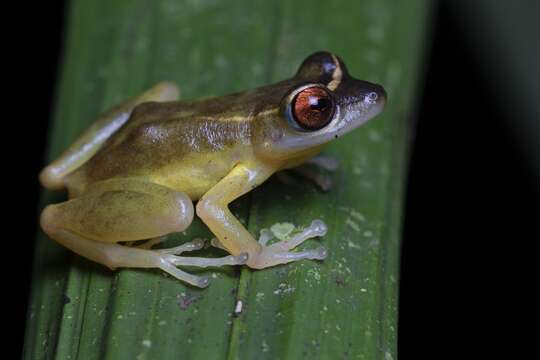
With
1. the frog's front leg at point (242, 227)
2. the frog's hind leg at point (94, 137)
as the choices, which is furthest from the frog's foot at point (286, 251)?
the frog's hind leg at point (94, 137)

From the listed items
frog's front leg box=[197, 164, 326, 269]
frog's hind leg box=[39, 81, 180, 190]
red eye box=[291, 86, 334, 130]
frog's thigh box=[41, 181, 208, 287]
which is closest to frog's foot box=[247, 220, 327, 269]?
frog's front leg box=[197, 164, 326, 269]

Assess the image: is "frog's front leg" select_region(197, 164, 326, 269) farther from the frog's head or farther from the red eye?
the red eye

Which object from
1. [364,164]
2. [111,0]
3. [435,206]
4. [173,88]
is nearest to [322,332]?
[364,164]

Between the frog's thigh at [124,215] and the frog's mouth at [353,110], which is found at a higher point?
the frog's mouth at [353,110]

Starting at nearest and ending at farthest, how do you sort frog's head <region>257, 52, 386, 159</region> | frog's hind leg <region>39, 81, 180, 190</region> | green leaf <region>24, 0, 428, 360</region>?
green leaf <region>24, 0, 428, 360</region> → frog's head <region>257, 52, 386, 159</region> → frog's hind leg <region>39, 81, 180, 190</region>

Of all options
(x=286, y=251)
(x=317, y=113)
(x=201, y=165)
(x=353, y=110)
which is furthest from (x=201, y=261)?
(x=353, y=110)

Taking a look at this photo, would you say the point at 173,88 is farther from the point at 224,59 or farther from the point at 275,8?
the point at 275,8

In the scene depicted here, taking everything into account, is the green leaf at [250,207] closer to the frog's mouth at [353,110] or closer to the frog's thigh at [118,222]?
the frog's thigh at [118,222]
